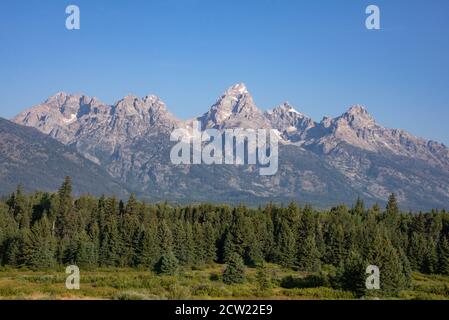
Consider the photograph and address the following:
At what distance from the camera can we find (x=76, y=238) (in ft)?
321

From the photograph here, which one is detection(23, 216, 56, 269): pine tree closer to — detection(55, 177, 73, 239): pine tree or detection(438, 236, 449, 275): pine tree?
detection(55, 177, 73, 239): pine tree

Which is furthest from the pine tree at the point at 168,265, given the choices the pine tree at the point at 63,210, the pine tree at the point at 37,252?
the pine tree at the point at 63,210

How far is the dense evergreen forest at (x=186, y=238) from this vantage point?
94625 mm

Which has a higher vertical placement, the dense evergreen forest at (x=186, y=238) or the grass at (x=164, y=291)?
the dense evergreen forest at (x=186, y=238)

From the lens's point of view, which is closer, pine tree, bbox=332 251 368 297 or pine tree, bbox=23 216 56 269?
pine tree, bbox=332 251 368 297

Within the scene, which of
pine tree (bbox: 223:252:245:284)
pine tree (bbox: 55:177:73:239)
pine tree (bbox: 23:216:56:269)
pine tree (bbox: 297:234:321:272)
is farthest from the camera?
pine tree (bbox: 55:177:73:239)

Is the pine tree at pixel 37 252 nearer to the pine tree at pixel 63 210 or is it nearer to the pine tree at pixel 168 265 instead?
the pine tree at pixel 63 210

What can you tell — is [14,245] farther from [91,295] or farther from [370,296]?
[370,296]

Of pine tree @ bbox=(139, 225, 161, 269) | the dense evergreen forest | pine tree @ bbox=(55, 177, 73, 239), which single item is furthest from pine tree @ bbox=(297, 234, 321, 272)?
pine tree @ bbox=(55, 177, 73, 239)

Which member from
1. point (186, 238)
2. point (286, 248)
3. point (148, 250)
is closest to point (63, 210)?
point (148, 250)

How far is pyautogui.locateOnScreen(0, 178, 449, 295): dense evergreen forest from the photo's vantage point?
9462 cm

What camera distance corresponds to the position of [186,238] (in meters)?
106

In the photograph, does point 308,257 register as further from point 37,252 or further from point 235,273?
point 37,252
